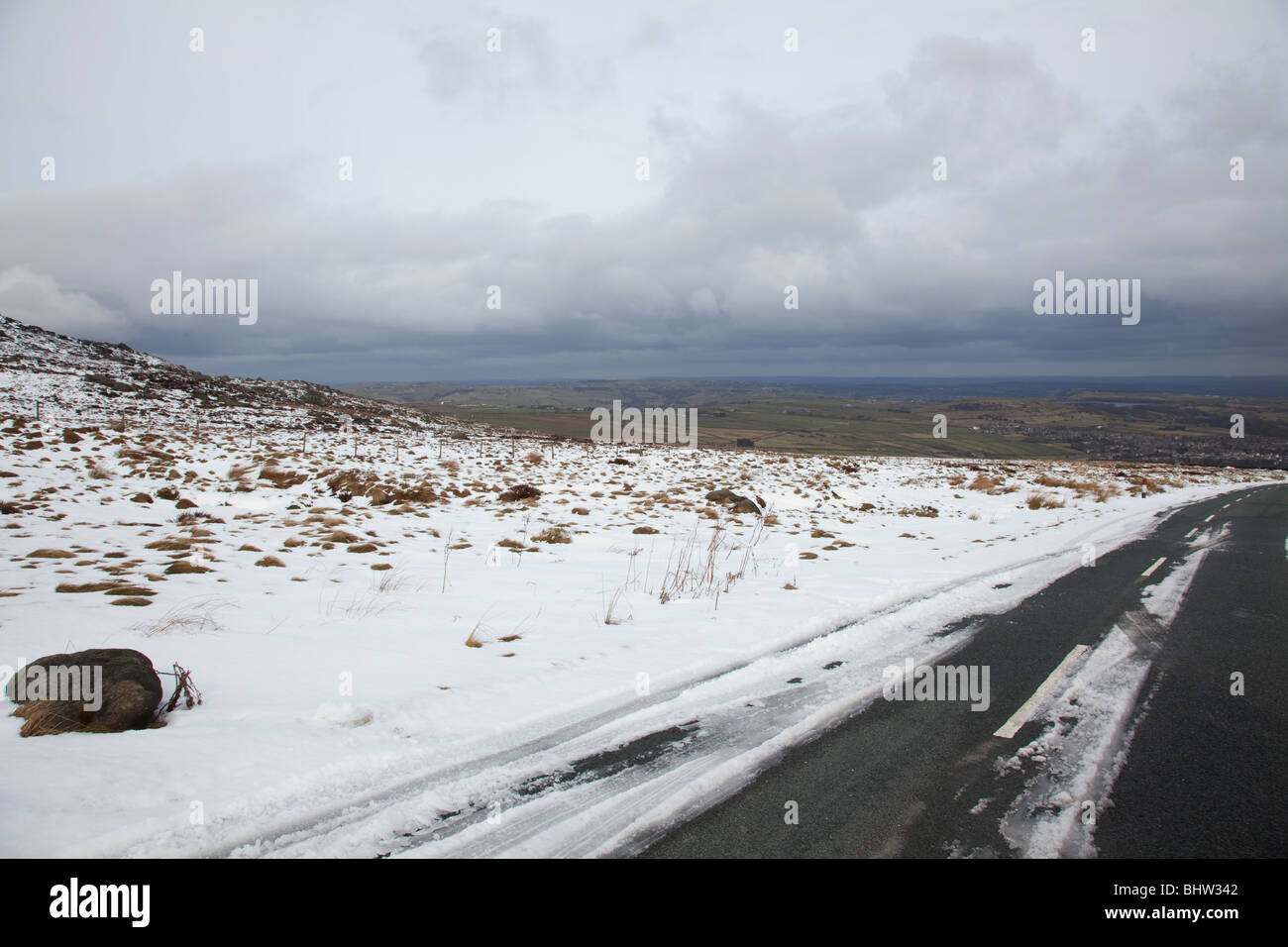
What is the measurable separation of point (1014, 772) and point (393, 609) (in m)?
6.98

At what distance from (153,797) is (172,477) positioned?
14.2 m

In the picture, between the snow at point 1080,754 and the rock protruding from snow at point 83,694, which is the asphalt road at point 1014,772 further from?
the rock protruding from snow at point 83,694

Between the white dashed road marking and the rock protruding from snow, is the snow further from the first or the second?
the rock protruding from snow

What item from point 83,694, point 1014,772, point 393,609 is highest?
point 83,694

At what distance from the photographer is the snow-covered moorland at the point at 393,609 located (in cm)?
378

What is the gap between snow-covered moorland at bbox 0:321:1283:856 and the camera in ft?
12.4

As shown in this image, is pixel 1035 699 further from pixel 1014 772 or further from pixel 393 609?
pixel 393 609

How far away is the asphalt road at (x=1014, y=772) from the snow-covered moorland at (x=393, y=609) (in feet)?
1.45

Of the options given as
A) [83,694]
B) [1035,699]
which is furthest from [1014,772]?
[83,694]

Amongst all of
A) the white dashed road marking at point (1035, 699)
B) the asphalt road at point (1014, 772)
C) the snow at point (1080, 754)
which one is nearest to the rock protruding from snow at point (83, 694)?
the asphalt road at point (1014, 772)

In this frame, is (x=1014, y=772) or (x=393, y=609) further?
(x=393, y=609)

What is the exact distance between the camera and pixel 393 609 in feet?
25.3
